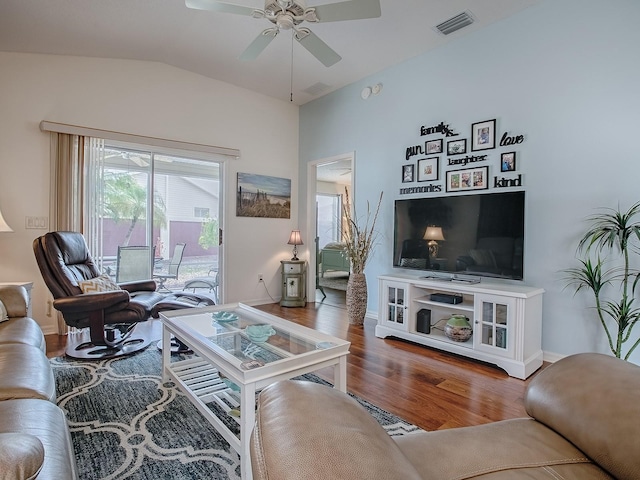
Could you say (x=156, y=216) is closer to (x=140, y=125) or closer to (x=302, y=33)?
(x=140, y=125)

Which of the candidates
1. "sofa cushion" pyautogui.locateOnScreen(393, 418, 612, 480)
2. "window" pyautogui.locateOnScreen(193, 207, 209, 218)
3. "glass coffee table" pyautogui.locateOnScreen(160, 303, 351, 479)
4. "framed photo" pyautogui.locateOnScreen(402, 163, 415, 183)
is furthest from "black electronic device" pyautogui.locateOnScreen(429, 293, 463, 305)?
"window" pyautogui.locateOnScreen(193, 207, 209, 218)

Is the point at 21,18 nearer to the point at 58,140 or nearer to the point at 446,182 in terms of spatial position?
the point at 58,140

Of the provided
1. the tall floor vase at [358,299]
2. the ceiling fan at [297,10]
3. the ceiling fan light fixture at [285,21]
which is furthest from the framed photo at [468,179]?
the ceiling fan light fixture at [285,21]

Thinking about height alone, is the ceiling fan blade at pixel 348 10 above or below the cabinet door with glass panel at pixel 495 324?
above

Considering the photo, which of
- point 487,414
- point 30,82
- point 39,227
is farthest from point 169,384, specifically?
point 30,82

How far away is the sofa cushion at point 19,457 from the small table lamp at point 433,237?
327 cm

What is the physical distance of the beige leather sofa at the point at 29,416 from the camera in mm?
641

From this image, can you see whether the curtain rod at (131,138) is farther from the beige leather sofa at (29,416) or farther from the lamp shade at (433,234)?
the lamp shade at (433,234)

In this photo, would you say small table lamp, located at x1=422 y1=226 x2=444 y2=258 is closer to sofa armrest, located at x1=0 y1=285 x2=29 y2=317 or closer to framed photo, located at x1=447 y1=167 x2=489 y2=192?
framed photo, located at x1=447 y1=167 x2=489 y2=192

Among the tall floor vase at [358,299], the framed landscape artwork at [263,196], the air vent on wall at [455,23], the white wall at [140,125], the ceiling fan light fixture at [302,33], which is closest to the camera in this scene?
the ceiling fan light fixture at [302,33]

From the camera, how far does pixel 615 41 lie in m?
2.59

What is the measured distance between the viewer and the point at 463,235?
10.6ft

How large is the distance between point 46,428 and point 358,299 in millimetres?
3206

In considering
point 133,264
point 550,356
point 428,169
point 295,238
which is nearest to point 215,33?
point 428,169
